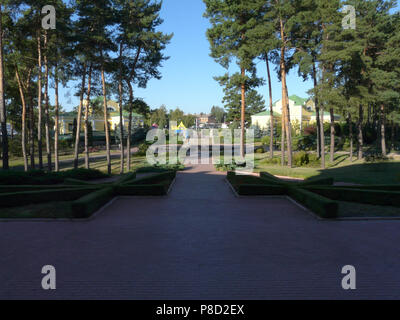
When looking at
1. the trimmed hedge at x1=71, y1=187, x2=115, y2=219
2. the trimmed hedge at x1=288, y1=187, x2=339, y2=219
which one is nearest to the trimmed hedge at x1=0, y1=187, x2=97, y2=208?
the trimmed hedge at x1=71, y1=187, x2=115, y2=219

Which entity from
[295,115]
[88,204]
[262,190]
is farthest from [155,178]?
[295,115]

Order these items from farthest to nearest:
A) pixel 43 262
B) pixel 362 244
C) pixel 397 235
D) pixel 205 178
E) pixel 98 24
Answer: pixel 98 24
pixel 205 178
pixel 397 235
pixel 362 244
pixel 43 262

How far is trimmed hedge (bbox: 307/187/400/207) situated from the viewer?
36.8 ft

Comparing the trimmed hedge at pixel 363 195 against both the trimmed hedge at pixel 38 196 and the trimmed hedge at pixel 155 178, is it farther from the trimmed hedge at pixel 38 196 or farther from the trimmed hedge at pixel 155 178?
the trimmed hedge at pixel 38 196

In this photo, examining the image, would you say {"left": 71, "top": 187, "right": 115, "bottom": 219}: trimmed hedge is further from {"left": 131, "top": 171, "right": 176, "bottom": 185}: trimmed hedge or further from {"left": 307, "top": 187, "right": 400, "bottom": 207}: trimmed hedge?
{"left": 307, "top": 187, "right": 400, "bottom": 207}: trimmed hedge

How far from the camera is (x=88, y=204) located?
986cm

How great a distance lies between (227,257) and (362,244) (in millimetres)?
3408

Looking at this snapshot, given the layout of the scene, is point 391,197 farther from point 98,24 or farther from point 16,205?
point 98,24

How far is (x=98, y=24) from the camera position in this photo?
2075 cm

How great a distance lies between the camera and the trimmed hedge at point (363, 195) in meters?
11.2

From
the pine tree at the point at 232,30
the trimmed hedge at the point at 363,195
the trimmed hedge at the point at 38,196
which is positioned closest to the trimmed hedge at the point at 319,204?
the trimmed hedge at the point at 363,195

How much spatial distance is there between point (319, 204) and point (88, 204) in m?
7.49

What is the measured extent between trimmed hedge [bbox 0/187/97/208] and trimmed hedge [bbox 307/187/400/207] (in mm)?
9879
